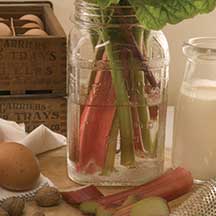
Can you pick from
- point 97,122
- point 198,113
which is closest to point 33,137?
point 97,122

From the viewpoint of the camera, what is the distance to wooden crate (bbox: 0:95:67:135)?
1090 mm

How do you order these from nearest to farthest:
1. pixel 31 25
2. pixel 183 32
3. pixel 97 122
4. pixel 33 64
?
pixel 97 122 < pixel 33 64 < pixel 31 25 < pixel 183 32

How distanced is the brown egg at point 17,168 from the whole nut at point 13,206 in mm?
29

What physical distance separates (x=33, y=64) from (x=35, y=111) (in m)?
0.07

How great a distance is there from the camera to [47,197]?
797mm

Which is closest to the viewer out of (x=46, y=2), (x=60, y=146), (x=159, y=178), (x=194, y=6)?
(x=194, y=6)

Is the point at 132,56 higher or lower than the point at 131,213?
higher

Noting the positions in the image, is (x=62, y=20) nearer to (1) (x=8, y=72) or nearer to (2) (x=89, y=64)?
(1) (x=8, y=72)

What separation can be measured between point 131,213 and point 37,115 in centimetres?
40

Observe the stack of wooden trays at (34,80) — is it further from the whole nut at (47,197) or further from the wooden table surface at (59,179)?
the whole nut at (47,197)

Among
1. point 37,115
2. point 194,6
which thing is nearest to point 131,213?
point 194,6

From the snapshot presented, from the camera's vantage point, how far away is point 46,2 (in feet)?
4.47

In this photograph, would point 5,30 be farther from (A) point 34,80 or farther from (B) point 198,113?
(B) point 198,113

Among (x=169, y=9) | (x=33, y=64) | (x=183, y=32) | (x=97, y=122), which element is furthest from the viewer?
(x=183, y=32)
